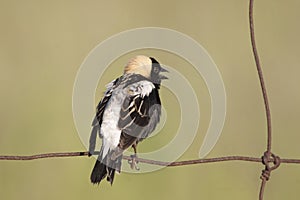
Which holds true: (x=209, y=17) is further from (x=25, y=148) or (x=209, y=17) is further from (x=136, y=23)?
(x=25, y=148)

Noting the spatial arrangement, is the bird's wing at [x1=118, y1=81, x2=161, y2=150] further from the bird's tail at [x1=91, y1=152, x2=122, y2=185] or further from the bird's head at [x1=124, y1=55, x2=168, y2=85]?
the bird's head at [x1=124, y1=55, x2=168, y2=85]

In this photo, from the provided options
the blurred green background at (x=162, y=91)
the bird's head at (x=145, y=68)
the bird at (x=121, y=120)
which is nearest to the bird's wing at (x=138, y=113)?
the bird at (x=121, y=120)

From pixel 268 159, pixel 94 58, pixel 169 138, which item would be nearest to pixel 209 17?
pixel 94 58

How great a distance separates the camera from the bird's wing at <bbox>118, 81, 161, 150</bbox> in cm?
414

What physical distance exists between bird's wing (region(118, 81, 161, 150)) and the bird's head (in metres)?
0.35

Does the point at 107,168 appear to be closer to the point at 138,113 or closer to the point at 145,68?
the point at 138,113

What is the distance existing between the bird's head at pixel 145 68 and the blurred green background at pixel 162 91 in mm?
897

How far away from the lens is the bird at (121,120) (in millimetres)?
4031

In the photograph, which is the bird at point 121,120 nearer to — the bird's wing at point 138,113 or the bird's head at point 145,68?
the bird's wing at point 138,113

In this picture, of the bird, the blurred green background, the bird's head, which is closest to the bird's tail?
the bird

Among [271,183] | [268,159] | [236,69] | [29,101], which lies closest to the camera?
[268,159]

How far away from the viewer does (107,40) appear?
723 cm

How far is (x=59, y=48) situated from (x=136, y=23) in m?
0.75

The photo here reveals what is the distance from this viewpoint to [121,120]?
4.14 meters
